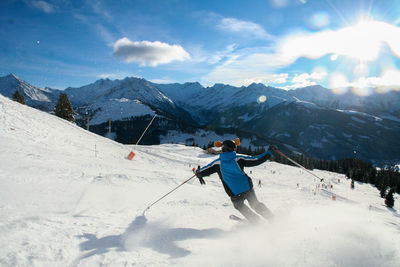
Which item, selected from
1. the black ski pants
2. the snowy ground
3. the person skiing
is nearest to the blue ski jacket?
the person skiing

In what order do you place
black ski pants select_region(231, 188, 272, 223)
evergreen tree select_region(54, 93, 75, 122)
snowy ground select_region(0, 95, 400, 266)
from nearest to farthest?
snowy ground select_region(0, 95, 400, 266) < black ski pants select_region(231, 188, 272, 223) < evergreen tree select_region(54, 93, 75, 122)

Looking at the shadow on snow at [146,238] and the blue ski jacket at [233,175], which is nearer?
the shadow on snow at [146,238]

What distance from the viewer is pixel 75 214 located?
5.16 meters

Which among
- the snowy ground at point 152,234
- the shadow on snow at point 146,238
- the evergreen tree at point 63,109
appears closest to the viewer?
the snowy ground at point 152,234

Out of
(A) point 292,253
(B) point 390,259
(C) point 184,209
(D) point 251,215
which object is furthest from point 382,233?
(C) point 184,209

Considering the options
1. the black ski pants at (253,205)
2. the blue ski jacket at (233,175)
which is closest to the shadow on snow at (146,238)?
the black ski pants at (253,205)

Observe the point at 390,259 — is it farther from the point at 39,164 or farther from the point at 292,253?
the point at 39,164

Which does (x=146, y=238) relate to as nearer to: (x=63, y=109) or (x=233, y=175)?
(x=233, y=175)

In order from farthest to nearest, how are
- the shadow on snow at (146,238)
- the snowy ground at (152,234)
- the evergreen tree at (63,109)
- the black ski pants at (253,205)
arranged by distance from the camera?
the evergreen tree at (63,109) < the black ski pants at (253,205) < the shadow on snow at (146,238) < the snowy ground at (152,234)

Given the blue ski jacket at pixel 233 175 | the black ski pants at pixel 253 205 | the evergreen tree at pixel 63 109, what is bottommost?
the black ski pants at pixel 253 205

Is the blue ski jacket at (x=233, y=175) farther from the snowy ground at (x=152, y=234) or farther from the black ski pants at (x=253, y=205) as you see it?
the snowy ground at (x=152, y=234)

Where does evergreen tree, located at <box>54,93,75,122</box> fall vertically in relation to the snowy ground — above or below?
above

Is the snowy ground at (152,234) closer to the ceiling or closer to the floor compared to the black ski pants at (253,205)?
closer to the floor

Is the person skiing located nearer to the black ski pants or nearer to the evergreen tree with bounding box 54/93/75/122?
the black ski pants
